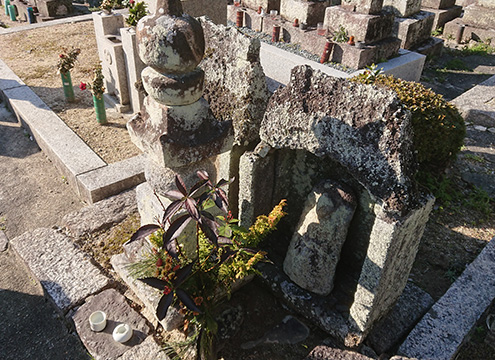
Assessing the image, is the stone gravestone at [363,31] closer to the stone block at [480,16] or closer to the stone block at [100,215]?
the stone block at [480,16]

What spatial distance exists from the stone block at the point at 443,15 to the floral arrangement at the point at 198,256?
10.3 m

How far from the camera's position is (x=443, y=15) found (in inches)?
440

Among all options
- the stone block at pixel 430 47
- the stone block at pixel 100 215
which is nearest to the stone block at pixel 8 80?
the stone block at pixel 100 215

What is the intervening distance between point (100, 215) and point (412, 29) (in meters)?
7.83

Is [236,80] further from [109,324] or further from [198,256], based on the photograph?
[109,324]

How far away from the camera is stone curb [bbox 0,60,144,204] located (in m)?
5.12

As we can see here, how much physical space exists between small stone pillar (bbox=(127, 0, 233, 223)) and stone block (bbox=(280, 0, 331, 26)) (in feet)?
22.1

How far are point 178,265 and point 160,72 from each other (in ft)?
4.42

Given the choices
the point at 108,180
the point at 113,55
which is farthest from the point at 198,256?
the point at 113,55

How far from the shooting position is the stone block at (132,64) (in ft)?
21.1

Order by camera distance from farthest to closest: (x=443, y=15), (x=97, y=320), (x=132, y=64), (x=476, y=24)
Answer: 1. (x=443, y=15)
2. (x=476, y=24)
3. (x=132, y=64)
4. (x=97, y=320)

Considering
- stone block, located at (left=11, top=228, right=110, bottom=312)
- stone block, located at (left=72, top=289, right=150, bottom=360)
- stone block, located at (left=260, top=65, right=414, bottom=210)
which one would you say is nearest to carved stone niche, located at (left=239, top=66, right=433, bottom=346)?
stone block, located at (left=260, top=65, right=414, bottom=210)

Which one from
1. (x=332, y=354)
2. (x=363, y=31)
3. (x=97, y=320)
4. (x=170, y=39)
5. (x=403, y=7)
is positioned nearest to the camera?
(x=170, y=39)

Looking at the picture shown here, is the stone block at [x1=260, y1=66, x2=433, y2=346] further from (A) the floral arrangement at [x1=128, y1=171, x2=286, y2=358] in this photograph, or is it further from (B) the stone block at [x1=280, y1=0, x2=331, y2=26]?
(B) the stone block at [x1=280, y1=0, x2=331, y2=26]
